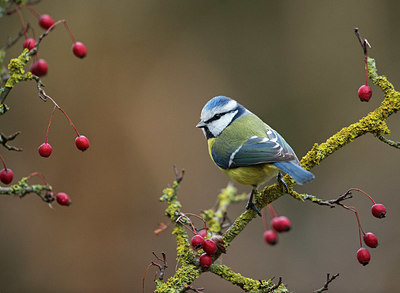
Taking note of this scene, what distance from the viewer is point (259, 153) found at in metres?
2.19

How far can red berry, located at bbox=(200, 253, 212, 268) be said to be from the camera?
1.64 m

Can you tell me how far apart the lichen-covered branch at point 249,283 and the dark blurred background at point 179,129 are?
2384 mm

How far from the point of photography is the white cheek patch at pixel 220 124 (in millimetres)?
2496

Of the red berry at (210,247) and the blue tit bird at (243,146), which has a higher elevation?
the blue tit bird at (243,146)

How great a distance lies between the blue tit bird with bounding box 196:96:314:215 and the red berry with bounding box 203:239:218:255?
0.30 metres

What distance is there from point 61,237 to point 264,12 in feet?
9.39

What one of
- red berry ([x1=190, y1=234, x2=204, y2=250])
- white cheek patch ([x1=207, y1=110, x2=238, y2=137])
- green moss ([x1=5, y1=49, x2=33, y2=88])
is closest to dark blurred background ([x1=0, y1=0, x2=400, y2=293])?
white cheek patch ([x1=207, y1=110, x2=238, y2=137])

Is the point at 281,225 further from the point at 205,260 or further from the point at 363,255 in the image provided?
the point at 205,260

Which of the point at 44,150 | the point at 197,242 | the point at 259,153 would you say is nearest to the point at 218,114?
the point at 259,153

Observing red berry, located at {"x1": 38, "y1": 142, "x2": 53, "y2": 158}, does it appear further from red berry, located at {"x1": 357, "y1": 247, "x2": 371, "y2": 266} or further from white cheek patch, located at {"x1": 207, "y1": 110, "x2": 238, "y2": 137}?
red berry, located at {"x1": 357, "y1": 247, "x2": 371, "y2": 266}

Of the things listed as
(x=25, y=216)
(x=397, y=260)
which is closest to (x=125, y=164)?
(x=25, y=216)

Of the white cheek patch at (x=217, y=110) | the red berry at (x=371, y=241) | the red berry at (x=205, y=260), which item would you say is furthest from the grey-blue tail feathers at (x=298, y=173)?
the white cheek patch at (x=217, y=110)

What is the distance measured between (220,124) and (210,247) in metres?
0.98

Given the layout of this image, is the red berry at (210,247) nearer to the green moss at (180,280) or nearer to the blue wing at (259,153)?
the green moss at (180,280)
